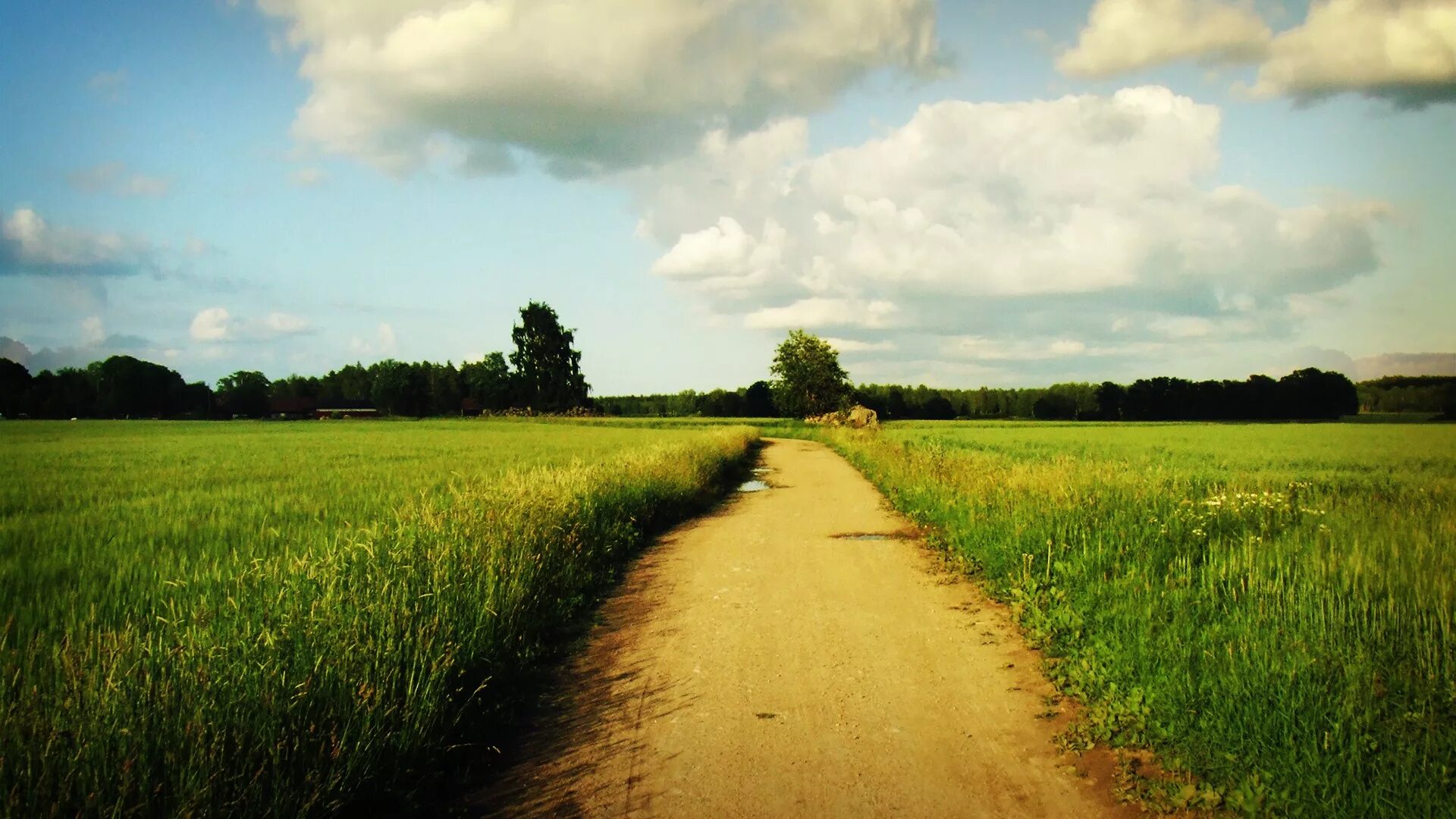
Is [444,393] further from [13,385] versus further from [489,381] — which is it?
[13,385]

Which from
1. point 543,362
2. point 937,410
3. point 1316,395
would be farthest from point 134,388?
point 1316,395

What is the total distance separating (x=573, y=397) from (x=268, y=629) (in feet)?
287

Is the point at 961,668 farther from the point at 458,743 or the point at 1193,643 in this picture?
the point at 458,743

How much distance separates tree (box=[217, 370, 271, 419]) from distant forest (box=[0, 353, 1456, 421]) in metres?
0.16

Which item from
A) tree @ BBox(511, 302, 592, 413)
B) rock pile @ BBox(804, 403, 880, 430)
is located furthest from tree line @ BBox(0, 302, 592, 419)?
rock pile @ BBox(804, 403, 880, 430)

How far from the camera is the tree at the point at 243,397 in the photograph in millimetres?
91312

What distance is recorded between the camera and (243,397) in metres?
92.9

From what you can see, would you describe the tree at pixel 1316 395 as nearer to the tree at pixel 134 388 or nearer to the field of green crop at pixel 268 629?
the field of green crop at pixel 268 629

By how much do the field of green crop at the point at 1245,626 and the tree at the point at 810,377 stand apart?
6081cm

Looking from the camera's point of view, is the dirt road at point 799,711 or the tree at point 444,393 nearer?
the dirt road at point 799,711

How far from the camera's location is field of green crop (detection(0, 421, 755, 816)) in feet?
10.6

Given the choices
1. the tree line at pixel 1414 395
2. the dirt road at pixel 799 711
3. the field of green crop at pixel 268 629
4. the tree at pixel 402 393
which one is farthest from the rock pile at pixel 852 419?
the tree at pixel 402 393

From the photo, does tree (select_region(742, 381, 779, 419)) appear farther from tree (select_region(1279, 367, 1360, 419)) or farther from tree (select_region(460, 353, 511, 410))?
tree (select_region(1279, 367, 1360, 419))

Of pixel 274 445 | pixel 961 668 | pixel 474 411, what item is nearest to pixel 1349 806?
pixel 961 668
